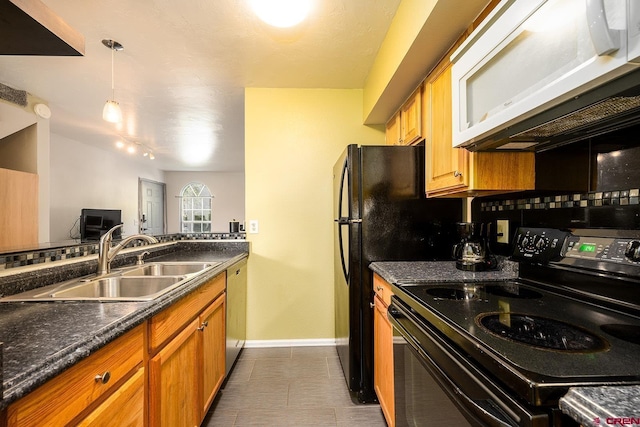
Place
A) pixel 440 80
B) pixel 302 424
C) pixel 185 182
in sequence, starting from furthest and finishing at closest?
pixel 185 182 < pixel 302 424 < pixel 440 80

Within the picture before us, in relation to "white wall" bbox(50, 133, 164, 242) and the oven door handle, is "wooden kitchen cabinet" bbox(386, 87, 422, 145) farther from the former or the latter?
"white wall" bbox(50, 133, 164, 242)

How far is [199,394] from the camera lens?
1541mm

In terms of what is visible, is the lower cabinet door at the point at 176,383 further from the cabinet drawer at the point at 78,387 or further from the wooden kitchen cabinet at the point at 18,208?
the wooden kitchen cabinet at the point at 18,208

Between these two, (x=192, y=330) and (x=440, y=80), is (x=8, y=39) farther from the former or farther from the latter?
(x=440, y=80)

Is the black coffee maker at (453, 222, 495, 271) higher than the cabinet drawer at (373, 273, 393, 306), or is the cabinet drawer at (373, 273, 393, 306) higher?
the black coffee maker at (453, 222, 495, 271)

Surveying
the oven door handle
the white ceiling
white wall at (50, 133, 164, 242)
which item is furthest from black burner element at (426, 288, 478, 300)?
white wall at (50, 133, 164, 242)

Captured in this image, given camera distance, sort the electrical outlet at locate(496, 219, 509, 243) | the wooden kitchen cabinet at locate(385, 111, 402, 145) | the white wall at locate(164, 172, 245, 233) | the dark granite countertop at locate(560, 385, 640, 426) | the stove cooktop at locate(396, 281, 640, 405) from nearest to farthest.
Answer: the dark granite countertop at locate(560, 385, 640, 426)
the stove cooktop at locate(396, 281, 640, 405)
the electrical outlet at locate(496, 219, 509, 243)
the wooden kitchen cabinet at locate(385, 111, 402, 145)
the white wall at locate(164, 172, 245, 233)

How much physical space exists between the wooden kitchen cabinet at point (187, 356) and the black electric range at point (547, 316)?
918 mm

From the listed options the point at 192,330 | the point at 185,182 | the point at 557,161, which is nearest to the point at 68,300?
the point at 192,330

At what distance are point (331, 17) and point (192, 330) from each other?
73.5 inches

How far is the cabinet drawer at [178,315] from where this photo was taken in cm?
112

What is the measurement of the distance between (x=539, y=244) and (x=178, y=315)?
1.57 metres

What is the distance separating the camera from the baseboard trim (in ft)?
9.02

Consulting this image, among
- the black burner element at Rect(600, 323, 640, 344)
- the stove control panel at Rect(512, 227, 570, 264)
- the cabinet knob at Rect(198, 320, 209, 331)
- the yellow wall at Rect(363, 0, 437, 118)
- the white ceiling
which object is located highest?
the white ceiling
